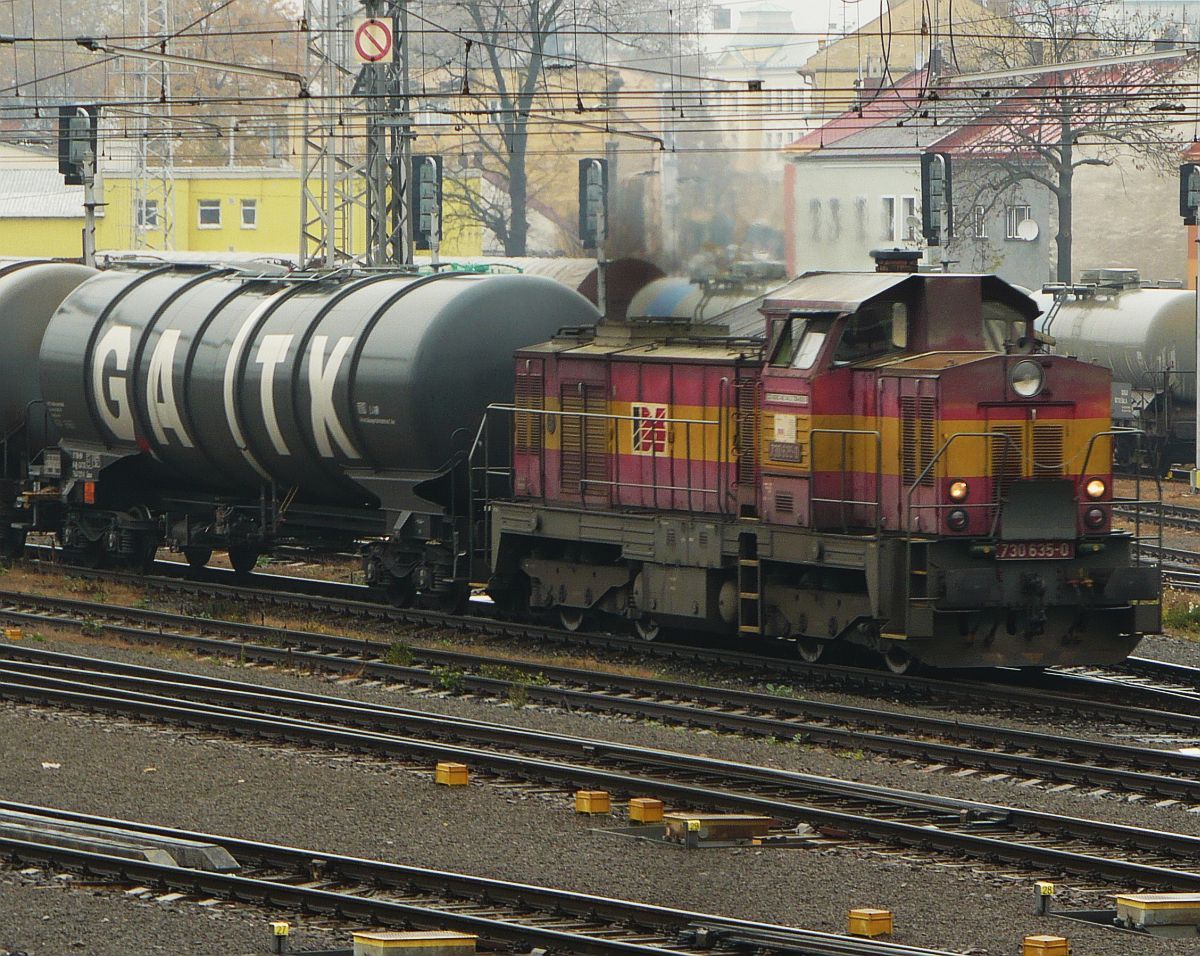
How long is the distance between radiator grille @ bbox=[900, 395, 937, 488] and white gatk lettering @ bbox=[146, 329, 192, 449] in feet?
30.9

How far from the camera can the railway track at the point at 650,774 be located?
10141mm

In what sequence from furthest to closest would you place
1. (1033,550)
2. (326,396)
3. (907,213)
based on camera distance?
(907,213)
(326,396)
(1033,550)

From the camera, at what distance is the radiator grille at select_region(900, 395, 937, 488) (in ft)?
48.6

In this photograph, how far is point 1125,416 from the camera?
35.4 metres

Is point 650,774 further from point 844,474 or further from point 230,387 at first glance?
point 230,387

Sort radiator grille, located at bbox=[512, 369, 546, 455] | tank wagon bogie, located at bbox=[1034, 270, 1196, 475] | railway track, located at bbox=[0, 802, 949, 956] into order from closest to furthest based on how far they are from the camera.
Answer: railway track, located at bbox=[0, 802, 949, 956] → radiator grille, located at bbox=[512, 369, 546, 455] → tank wagon bogie, located at bbox=[1034, 270, 1196, 475]

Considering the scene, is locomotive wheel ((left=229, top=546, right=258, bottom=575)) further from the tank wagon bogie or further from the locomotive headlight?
the tank wagon bogie

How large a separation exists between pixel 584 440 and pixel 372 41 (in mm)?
11008

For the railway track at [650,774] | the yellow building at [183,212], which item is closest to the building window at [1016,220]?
the yellow building at [183,212]

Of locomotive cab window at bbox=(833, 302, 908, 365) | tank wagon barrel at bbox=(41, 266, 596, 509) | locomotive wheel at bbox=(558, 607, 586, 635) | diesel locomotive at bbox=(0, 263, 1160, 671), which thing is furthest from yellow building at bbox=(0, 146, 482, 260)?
locomotive cab window at bbox=(833, 302, 908, 365)

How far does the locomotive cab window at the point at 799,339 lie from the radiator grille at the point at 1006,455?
5.32 feet

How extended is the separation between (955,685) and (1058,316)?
23.3 metres

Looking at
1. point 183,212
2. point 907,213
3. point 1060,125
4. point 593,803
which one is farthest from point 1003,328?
point 183,212

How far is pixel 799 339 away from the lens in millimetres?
15781
